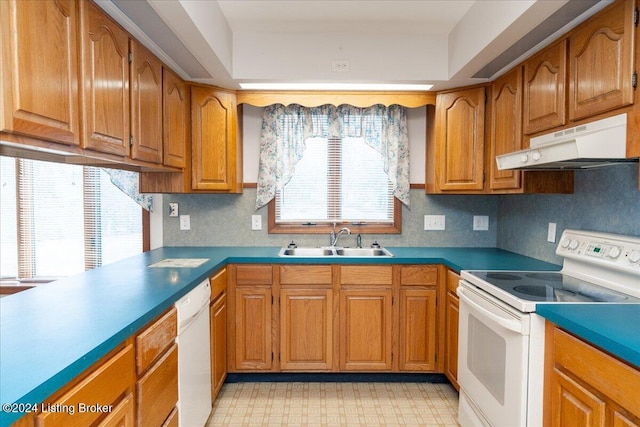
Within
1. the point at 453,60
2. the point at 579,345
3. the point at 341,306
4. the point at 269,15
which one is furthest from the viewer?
the point at 341,306

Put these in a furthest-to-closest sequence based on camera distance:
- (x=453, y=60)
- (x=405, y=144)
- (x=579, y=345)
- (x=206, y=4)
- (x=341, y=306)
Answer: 1. (x=405, y=144)
2. (x=341, y=306)
3. (x=453, y=60)
4. (x=206, y=4)
5. (x=579, y=345)

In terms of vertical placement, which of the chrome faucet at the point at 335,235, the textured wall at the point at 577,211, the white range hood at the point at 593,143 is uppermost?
the white range hood at the point at 593,143

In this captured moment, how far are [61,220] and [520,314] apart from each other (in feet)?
11.1

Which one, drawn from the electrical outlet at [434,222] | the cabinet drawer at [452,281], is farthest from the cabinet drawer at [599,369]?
the electrical outlet at [434,222]

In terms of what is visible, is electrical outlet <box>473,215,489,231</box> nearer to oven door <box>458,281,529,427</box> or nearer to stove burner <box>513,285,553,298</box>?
oven door <box>458,281,529,427</box>

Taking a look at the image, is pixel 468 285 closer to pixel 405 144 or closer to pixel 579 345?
pixel 579 345

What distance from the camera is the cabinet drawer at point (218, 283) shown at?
228cm

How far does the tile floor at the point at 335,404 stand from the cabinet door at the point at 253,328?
0.64ft

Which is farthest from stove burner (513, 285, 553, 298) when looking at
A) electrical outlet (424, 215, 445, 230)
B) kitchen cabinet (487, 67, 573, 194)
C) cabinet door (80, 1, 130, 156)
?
cabinet door (80, 1, 130, 156)

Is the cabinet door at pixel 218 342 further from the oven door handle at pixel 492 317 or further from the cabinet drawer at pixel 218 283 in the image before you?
the oven door handle at pixel 492 317

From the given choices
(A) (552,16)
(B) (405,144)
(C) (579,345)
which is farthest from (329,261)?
(A) (552,16)

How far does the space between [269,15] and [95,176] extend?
6.43 ft

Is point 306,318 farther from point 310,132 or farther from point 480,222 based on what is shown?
point 480,222

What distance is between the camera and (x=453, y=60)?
8.00ft
